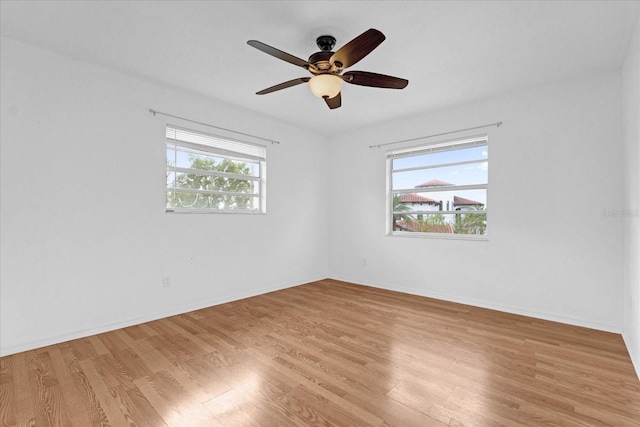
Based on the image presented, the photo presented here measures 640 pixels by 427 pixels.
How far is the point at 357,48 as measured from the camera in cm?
197

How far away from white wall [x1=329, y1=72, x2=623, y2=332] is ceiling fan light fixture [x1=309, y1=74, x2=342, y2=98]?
2253 mm

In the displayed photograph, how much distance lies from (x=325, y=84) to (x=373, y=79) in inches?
15.4

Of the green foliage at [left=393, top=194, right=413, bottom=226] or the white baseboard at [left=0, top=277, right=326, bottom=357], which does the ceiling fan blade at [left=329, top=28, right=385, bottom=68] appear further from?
the white baseboard at [left=0, top=277, right=326, bottom=357]

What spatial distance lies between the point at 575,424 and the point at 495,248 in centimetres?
229

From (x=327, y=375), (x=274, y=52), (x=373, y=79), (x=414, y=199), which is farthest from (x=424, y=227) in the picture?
(x=274, y=52)

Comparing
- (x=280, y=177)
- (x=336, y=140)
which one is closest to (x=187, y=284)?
(x=280, y=177)

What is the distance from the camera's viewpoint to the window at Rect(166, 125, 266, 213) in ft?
11.4

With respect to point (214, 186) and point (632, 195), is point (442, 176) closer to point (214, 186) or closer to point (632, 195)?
point (632, 195)

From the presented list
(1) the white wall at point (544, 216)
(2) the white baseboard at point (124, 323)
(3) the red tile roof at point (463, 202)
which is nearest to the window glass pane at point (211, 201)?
(2) the white baseboard at point (124, 323)

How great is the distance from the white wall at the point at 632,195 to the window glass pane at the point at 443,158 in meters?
1.33

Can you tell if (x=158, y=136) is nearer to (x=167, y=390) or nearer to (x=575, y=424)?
(x=167, y=390)

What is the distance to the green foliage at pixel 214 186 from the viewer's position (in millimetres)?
3541

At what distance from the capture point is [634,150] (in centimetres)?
228

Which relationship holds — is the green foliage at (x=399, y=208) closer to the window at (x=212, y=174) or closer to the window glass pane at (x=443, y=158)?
the window glass pane at (x=443, y=158)
